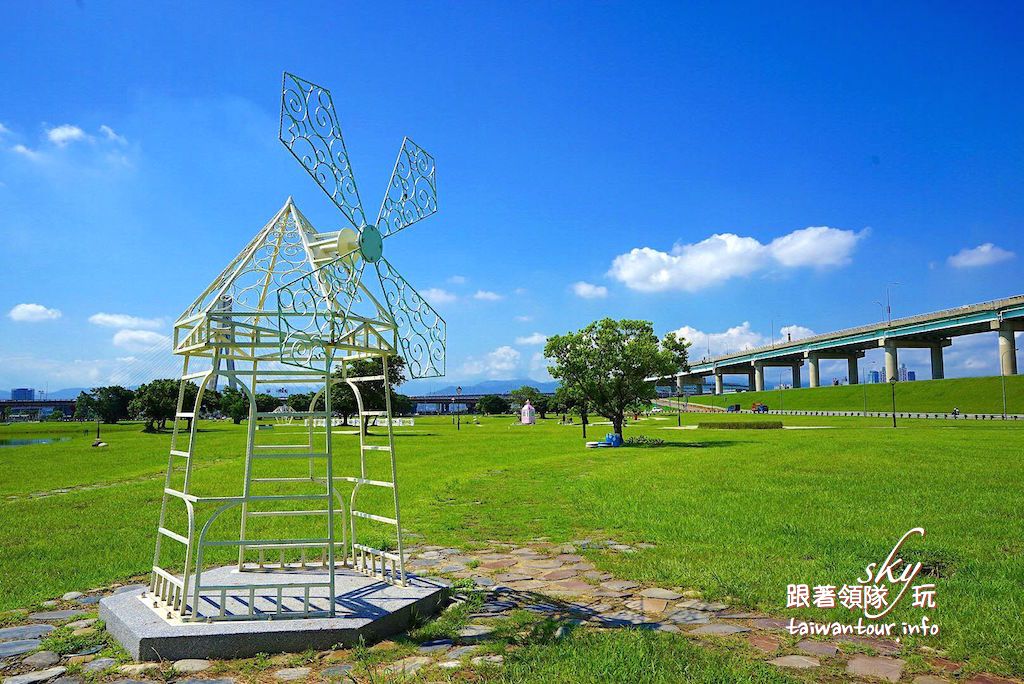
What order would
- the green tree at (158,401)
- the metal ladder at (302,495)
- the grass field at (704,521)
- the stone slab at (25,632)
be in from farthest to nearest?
the green tree at (158,401) < the grass field at (704,521) < the stone slab at (25,632) < the metal ladder at (302,495)

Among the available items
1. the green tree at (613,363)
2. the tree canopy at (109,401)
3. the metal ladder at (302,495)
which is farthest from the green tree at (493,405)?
the metal ladder at (302,495)

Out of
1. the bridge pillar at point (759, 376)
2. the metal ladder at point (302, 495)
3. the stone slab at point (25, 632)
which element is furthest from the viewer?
the bridge pillar at point (759, 376)

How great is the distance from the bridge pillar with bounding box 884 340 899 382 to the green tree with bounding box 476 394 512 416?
219 feet

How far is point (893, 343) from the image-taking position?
270 ft

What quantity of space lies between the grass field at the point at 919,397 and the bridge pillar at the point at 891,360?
1643mm

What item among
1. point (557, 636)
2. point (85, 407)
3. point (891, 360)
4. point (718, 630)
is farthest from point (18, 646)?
point (85, 407)

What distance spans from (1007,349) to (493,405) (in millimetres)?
82772

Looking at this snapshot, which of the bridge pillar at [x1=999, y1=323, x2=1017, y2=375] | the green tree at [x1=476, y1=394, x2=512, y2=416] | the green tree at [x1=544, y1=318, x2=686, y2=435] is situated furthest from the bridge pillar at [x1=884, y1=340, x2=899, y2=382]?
the green tree at [x1=476, y1=394, x2=512, y2=416]

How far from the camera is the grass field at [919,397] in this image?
62.7m

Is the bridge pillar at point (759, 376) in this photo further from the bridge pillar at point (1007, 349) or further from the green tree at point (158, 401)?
the green tree at point (158, 401)

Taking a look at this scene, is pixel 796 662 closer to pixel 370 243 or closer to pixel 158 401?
pixel 370 243

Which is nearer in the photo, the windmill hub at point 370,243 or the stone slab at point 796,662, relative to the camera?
the stone slab at point 796,662

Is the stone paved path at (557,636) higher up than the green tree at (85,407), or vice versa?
the green tree at (85,407)

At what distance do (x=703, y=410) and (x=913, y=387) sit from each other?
24.8 metres
